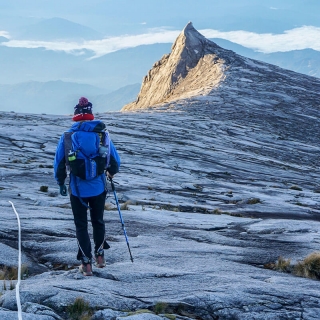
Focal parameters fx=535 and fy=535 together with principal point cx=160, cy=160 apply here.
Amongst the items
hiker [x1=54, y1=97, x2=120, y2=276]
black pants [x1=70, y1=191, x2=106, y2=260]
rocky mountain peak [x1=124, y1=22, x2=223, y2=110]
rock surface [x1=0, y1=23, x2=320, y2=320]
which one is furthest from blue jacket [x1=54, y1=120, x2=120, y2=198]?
rocky mountain peak [x1=124, y1=22, x2=223, y2=110]

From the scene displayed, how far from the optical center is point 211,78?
74875mm

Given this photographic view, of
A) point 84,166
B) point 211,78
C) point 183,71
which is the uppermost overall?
point 183,71

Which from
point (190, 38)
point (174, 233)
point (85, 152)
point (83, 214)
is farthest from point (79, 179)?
point (190, 38)

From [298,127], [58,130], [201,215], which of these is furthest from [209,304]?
[298,127]

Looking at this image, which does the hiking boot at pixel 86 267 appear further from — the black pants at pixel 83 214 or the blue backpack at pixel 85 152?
the blue backpack at pixel 85 152

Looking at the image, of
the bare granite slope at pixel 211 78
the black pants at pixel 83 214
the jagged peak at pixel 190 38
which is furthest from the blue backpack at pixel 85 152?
the jagged peak at pixel 190 38

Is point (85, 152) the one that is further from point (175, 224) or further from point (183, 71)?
point (183, 71)

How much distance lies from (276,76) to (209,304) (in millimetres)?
73185

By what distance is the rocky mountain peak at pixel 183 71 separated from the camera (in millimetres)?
76000

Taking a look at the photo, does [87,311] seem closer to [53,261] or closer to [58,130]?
[53,261]

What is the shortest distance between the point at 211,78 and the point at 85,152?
66.3 meters

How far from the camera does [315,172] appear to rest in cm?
3794

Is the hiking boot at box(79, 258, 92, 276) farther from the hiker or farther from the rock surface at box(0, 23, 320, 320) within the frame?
the rock surface at box(0, 23, 320, 320)

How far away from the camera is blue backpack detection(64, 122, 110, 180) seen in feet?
32.9
